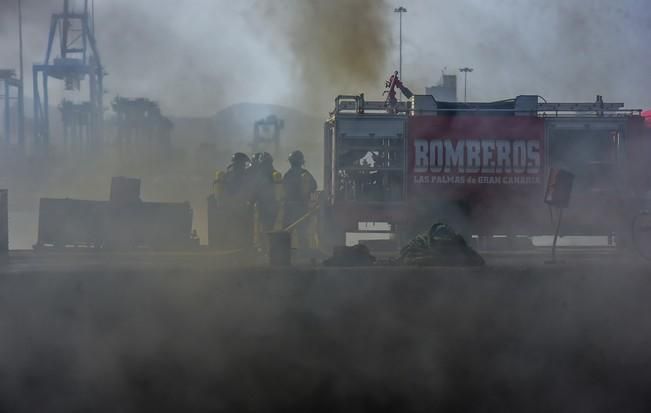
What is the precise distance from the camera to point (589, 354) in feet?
20.9

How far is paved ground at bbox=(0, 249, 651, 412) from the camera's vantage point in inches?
236

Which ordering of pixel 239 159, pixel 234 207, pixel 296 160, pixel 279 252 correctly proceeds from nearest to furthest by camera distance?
1. pixel 279 252
2. pixel 234 207
3. pixel 239 159
4. pixel 296 160

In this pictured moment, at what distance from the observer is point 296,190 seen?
14344 millimetres

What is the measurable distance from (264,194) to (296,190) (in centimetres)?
66

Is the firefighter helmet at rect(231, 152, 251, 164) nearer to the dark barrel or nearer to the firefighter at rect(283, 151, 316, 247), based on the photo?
the firefighter at rect(283, 151, 316, 247)

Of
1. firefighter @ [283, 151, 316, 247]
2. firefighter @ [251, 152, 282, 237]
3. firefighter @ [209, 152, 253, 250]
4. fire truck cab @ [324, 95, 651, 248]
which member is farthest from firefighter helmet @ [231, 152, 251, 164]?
fire truck cab @ [324, 95, 651, 248]

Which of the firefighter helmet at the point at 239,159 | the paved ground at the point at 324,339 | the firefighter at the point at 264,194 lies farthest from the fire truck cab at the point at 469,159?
the paved ground at the point at 324,339

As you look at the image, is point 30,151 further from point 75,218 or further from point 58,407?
point 58,407

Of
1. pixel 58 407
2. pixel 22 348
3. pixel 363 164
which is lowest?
pixel 58 407

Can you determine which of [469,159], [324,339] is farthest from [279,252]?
[469,159]

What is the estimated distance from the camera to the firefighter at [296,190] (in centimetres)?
1400

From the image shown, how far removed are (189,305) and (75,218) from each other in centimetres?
831

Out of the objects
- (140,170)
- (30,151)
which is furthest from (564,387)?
(30,151)

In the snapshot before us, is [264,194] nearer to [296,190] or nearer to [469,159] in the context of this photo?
[296,190]
